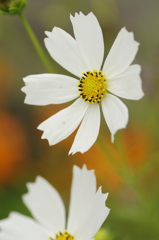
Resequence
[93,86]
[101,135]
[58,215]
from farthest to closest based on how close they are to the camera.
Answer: [101,135] < [58,215] < [93,86]

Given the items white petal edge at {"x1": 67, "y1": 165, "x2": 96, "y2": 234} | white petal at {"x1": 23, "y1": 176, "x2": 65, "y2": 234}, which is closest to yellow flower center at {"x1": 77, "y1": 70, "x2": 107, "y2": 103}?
white petal edge at {"x1": 67, "y1": 165, "x2": 96, "y2": 234}

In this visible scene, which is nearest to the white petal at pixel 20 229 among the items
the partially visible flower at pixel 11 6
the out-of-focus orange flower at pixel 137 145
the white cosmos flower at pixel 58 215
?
the white cosmos flower at pixel 58 215

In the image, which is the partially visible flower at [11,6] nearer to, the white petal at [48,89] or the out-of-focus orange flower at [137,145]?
the white petal at [48,89]

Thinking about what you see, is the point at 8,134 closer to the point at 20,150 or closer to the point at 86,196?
the point at 20,150

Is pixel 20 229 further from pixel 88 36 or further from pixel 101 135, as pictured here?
pixel 101 135

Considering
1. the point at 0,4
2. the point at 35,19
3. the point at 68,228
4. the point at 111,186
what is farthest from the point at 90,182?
the point at 35,19

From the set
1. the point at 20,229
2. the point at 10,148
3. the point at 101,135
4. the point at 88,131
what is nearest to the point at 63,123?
the point at 88,131
